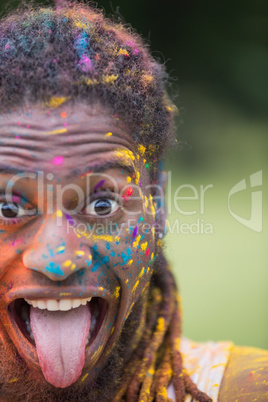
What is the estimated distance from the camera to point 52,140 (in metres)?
2.21

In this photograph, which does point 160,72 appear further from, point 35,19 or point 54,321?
point 54,321

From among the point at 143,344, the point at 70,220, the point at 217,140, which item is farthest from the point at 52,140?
the point at 217,140

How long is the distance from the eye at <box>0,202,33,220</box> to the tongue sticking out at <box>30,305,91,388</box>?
404 mm

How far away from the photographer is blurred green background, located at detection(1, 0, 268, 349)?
715 centimetres

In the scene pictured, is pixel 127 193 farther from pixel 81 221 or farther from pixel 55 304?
pixel 55 304

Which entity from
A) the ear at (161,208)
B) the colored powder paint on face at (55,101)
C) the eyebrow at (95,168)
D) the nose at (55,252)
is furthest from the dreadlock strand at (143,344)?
the colored powder paint on face at (55,101)

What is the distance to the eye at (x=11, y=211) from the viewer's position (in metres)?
2.24

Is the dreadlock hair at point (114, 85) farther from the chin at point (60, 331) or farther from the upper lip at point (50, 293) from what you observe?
the upper lip at point (50, 293)

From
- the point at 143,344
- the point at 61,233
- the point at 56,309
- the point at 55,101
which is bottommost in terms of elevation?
the point at 143,344

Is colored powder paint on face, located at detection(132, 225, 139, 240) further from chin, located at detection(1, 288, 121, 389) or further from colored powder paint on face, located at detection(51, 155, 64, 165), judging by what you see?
colored powder paint on face, located at detection(51, 155, 64, 165)

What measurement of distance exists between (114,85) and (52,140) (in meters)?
0.37

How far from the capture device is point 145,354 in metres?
2.61

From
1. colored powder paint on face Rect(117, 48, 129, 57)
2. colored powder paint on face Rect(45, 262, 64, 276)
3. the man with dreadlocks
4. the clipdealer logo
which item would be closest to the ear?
the man with dreadlocks

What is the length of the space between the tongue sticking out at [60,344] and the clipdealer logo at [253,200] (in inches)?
197
